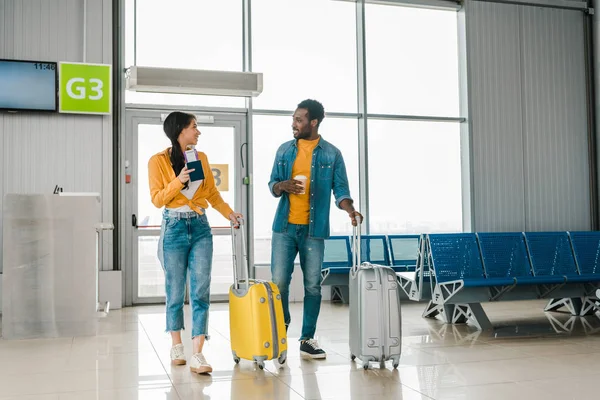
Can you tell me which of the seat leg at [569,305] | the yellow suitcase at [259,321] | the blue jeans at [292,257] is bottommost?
the seat leg at [569,305]

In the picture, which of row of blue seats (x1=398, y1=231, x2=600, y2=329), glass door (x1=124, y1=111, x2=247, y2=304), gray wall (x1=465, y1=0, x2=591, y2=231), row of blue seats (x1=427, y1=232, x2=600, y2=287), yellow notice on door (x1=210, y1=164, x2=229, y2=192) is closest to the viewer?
row of blue seats (x1=398, y1=231, x2=600, y2=329)

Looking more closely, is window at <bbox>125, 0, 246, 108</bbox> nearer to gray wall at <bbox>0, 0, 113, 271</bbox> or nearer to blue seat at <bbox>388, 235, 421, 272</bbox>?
gray wall at <bbox>0, 0, 113, 271</bbox>

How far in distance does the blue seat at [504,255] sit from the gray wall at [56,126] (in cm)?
412

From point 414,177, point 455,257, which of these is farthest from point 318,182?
point 414,177

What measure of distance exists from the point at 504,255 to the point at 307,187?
8.20 feet

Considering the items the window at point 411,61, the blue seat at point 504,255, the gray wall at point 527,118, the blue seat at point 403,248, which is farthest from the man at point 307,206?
the gray wall at point 527,118

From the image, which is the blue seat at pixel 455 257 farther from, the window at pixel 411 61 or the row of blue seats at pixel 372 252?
the window at pixel 411 61

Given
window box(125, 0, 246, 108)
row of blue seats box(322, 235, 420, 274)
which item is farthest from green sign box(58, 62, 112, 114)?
row of blue seats box(322, 235, 420, 274)

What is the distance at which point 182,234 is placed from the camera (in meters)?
3.47

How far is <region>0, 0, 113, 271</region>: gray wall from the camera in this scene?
22.4 ft

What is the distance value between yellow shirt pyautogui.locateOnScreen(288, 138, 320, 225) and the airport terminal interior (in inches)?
0.8

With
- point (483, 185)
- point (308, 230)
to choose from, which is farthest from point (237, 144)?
point (308, 230)

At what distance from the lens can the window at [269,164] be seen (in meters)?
7.73

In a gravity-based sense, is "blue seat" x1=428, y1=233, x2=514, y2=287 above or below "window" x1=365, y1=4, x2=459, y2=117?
below
